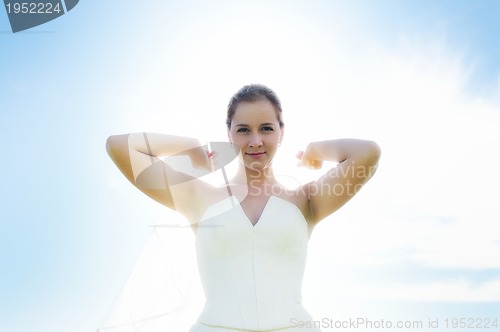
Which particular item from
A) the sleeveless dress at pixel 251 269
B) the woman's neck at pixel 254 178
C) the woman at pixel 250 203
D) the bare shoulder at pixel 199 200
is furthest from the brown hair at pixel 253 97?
the sleeveless dress at pixel 251 269

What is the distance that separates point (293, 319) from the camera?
375 centimetres

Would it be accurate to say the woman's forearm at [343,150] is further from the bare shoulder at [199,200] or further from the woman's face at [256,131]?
the bare shoulder at [199,200]

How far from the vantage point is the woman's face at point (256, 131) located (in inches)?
168

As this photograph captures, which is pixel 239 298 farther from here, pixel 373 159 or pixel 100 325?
pixel 373 159

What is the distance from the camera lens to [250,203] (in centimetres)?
434

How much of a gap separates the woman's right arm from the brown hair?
50cm

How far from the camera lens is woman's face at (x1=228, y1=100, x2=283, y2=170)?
4262 millimetres

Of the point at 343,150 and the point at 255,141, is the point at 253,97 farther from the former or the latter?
the point at 343,150

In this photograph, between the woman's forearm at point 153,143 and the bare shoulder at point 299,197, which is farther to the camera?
the bare shoulder at point 299,197

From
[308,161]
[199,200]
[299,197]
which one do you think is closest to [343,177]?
[299,197]

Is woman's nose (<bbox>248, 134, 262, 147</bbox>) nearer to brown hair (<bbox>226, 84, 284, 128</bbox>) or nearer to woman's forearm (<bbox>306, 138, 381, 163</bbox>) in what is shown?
brown hair (<bbox>226, 84, 284, 128</bbox>)

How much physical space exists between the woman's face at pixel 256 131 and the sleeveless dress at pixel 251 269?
1.57 feet

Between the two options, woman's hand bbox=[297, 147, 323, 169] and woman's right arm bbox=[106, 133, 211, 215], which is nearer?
woman's right arm bbox=[106, 133, 211, 215]

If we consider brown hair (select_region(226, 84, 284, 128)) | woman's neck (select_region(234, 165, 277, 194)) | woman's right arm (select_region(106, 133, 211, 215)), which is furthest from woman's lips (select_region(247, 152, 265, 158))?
woman's right arm (select_region(106, 133, 211, 215))
